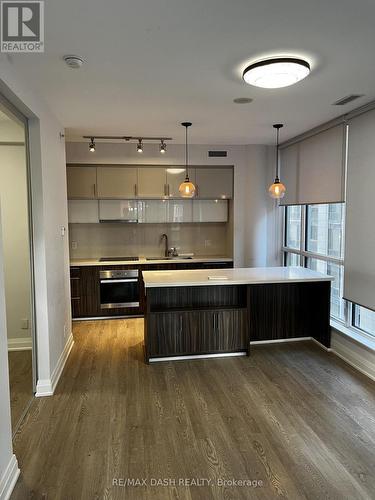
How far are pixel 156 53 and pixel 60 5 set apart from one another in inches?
27.6

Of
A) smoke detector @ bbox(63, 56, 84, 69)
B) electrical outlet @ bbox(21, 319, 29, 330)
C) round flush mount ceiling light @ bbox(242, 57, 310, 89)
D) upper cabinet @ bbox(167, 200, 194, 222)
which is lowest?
electrical outlet @ bbox(21, 319, 29, 330)

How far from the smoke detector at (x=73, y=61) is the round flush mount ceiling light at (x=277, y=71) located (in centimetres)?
115

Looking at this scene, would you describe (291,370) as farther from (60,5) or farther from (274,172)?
(60,5)

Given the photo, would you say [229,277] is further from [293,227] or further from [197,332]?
[293,227]

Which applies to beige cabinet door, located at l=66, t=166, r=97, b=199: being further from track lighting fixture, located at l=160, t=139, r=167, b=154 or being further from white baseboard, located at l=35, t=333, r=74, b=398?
white baseboard, located at l=35, t=333, r=74, b=398

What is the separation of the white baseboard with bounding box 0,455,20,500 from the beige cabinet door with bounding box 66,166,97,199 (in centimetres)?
388

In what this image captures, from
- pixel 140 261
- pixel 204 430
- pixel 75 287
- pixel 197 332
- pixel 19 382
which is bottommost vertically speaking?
pixel 204 430

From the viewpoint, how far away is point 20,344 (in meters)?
2.97

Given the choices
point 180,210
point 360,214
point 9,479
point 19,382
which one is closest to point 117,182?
point 180,210

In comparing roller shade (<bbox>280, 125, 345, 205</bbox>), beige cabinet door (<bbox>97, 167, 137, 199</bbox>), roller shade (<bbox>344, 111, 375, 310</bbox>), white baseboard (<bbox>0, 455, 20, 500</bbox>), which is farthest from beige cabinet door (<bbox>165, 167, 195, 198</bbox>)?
white baseboard (<bbox>0, 455, 20, 500</bbox>)

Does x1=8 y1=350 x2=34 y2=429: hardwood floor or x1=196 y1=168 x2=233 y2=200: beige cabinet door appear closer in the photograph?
x1=8 y1=350 x2=34 y2=429: hardwood floor

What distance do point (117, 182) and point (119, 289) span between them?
165 cm

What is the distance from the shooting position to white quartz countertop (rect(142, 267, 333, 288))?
3.77 meters

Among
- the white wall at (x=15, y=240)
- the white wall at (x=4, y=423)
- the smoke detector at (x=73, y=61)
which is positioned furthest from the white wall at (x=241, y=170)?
the white wall at (x=4, y=423)
